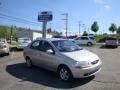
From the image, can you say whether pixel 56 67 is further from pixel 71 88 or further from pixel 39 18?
pixel 39 18

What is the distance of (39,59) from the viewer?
379 inches

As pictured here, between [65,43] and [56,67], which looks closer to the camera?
[56,67]

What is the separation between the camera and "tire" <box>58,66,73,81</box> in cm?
773

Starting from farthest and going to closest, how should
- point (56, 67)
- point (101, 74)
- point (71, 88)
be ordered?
point (101, 74) → point (56, 67) → point (71, 88)

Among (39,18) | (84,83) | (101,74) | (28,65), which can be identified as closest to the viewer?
(84,83)

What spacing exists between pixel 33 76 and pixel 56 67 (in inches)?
49.5

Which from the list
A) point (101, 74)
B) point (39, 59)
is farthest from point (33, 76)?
point (101, 74)

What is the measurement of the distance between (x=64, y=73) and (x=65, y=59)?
0.59 m

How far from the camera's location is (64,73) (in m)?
7.96

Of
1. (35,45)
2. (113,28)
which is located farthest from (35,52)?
(113,28)

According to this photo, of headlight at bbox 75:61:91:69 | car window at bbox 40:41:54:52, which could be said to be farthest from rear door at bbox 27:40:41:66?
headlight at bbox 75:61:91:69

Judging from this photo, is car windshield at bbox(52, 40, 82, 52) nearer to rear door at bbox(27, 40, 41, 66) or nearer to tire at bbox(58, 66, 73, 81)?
tire at bbox(58, 66, 73, 81)

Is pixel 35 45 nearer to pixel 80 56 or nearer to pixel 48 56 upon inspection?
pixel 48 56

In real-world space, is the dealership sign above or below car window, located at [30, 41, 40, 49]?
above
